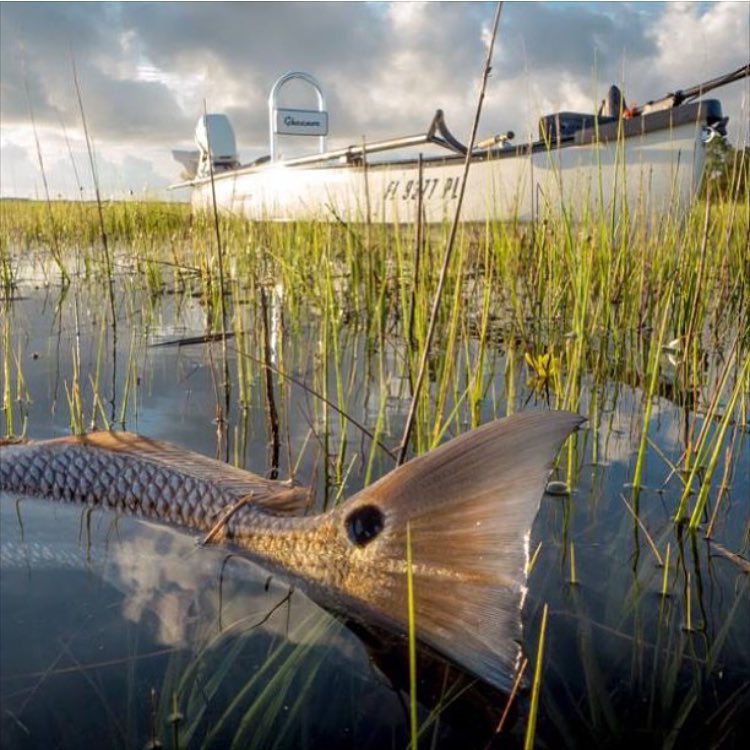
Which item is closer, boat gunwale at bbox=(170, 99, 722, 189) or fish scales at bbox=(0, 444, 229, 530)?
fish scales at bbox=(0, 444, 229, 530)

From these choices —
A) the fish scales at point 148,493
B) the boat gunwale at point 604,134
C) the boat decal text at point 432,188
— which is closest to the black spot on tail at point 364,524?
the fish scales at point 148,493

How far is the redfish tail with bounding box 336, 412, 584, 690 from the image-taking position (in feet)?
3.79

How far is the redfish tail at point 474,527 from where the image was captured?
1154 mm

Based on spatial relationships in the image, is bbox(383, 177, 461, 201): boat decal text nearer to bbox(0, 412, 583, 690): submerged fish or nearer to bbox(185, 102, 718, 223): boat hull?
bbox(185, 102, 718, 223): boat hull

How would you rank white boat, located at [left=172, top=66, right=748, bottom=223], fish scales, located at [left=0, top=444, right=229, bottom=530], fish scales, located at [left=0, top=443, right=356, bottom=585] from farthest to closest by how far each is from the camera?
white boat, located at [left=172, top=66, right=748, bottom=223] < fish scales, located at [left=0, top=444, right=229, bottom=530] < fish scales, located at [left=0, top=443, right=356, bottom=585]

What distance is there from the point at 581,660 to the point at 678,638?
0.21m

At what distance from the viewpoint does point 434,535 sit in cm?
123

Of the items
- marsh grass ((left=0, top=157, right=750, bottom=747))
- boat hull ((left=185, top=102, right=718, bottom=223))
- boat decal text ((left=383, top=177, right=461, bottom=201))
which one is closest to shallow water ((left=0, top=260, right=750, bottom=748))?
marsh grass ((left=0, top=157, right=750, bottom=747))

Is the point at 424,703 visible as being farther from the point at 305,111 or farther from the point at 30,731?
the point at 305,111

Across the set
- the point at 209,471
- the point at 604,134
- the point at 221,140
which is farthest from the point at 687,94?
the point at 221,140

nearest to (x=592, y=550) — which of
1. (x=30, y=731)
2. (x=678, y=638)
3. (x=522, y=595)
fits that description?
(x=678, y=638)

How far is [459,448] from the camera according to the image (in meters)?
1.18

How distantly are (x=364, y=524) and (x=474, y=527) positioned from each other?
0.67 feet

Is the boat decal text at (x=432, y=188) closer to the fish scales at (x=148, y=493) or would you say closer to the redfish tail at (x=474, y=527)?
the fish scales at (x=148, y=493)
